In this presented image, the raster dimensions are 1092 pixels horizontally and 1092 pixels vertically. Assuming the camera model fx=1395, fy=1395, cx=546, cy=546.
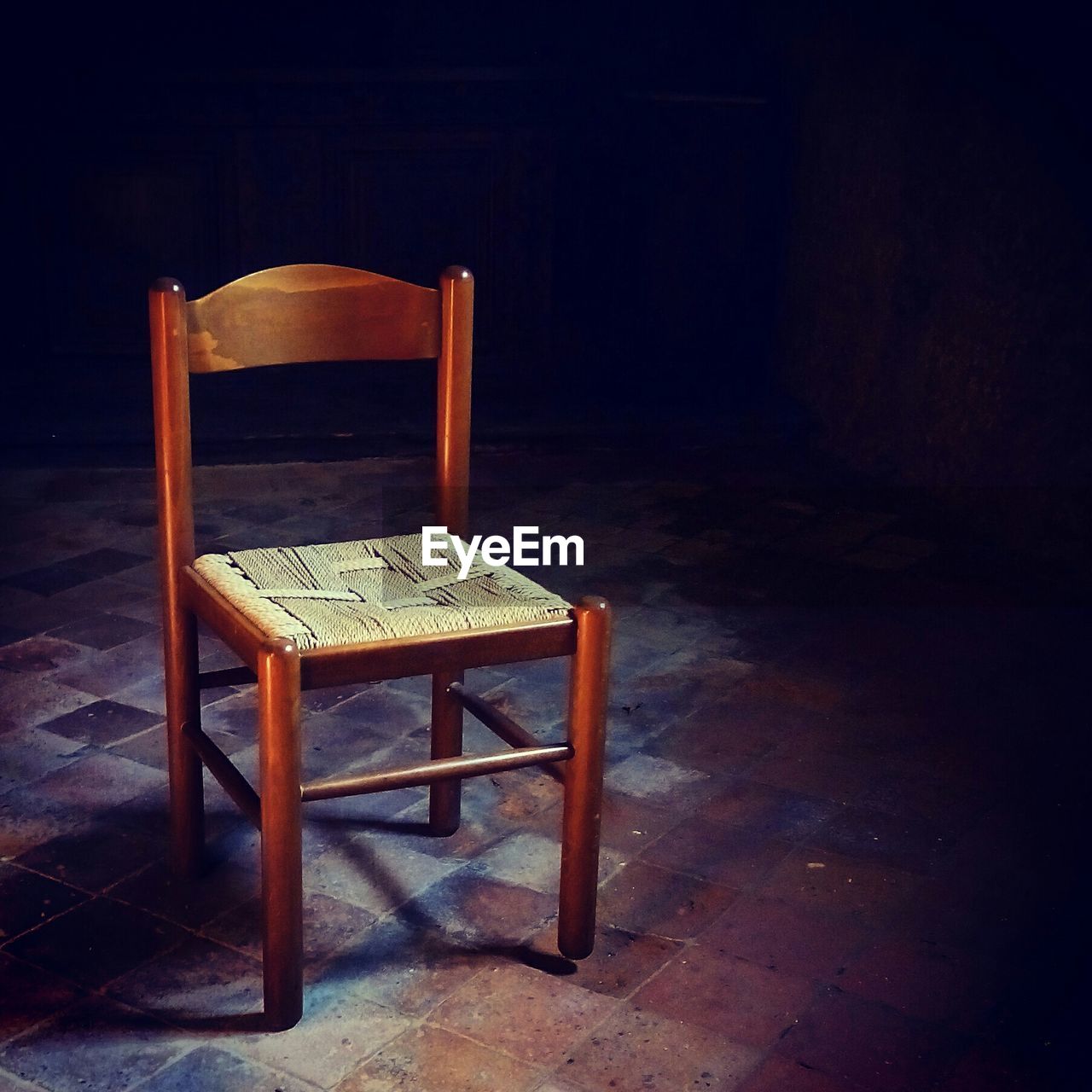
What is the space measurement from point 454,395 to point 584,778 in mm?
645

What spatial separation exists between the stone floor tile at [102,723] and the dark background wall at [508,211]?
201 cm

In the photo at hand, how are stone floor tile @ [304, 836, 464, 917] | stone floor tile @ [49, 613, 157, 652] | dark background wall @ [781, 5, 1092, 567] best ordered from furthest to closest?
dark background wall @ [781, 5, 1092, 567]
stone floor tile @ [49, 613, 157, 652]
stone floor tile @ [304, 836, 464, 917]

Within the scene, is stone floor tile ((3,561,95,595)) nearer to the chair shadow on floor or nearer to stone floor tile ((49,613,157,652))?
stone floor tile ((49,613,157,652))

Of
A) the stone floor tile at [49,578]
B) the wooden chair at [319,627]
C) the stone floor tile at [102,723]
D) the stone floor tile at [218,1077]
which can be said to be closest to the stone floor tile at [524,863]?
the wooden chair at [319,627]

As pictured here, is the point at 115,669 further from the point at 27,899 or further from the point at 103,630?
the point at 27,899

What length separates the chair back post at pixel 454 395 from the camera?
2.17 metres

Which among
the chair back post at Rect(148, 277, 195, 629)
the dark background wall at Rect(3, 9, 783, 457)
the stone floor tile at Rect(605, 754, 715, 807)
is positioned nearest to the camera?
the chair back post at Rect(148, 277, 195, 629)

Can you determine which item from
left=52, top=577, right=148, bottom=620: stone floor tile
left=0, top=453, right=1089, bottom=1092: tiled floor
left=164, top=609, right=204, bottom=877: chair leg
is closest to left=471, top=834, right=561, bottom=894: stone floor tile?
left=0, top=453, right=1089, bottom=1092: tiled floor

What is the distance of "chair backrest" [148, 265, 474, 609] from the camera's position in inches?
78.4

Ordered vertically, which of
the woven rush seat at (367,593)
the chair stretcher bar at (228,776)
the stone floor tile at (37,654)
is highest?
the woven rush seat at (367,593)

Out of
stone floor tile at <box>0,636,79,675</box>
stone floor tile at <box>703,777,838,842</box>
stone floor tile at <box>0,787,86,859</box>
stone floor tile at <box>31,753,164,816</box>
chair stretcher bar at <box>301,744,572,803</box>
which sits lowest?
stone floor tile at <box>0,787,86,859</box>

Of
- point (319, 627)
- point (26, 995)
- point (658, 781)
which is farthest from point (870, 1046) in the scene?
point (26, 995)

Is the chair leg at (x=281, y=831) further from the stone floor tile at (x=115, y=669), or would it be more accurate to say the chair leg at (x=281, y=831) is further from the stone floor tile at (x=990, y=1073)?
the stone floor tile at (x=115, y=669)

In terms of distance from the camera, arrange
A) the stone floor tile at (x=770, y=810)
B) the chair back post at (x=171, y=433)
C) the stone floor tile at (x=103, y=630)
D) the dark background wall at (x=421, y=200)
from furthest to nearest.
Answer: the dark background wall at (x=421, y=200)
the stone floor tile at (x=103, y=630)
the stone floor tile at (x=770, y=810)
the chair back post at (x=171, y=433)
